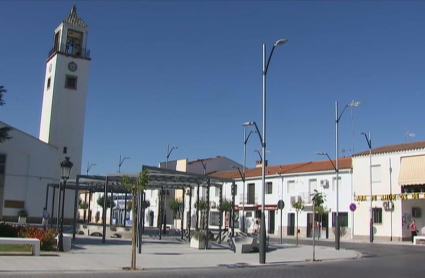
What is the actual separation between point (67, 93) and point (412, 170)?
117 ft

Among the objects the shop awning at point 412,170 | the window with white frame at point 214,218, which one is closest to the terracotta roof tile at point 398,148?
the shop awning at point 412,170

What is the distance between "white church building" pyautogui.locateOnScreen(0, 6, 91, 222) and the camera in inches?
1975

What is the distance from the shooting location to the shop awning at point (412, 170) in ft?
127

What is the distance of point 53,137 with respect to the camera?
53750 millimetres

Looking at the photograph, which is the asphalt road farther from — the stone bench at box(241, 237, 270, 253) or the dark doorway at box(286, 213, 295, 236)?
the dark doorway at box(286, 213, 295, 236)

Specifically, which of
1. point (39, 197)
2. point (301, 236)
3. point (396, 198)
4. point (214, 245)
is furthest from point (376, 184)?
point (39, 197)

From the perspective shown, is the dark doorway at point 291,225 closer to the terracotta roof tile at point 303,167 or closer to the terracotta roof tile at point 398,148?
the terracotta roof tile at point 303,167

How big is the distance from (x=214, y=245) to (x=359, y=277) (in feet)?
42.4

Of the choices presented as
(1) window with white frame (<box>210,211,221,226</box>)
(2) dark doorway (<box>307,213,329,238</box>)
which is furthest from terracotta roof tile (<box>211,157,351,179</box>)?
(1) window with white frame (<box>210,211,221,226</box>)

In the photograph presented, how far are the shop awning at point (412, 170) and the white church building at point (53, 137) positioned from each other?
32144 millimetres

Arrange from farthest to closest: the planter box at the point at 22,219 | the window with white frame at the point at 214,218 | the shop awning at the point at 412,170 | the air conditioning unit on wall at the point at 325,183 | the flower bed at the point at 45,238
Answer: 1. the window with white frame at the point at 214,218
2. the planter box at the point at 22,219
3. the air conditioning unit on wall at the point at 325,183
4. the shop awning at the point at 412,170
5. the flower bed at the point at 45,238

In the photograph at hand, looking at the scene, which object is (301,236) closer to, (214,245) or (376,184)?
(376,184)

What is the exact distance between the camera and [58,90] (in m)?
54.1

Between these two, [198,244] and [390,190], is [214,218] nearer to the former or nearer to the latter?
[390,190]
